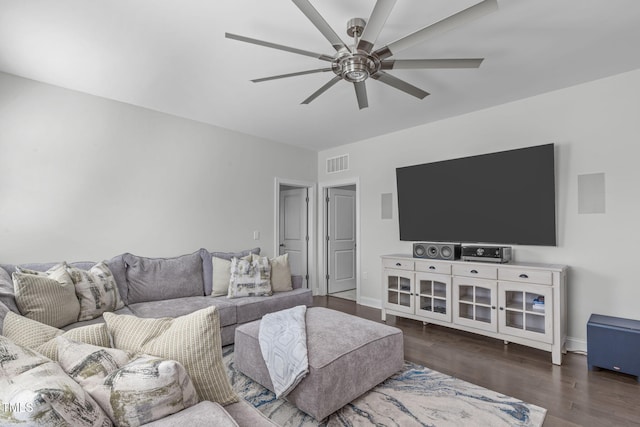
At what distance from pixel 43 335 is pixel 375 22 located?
1.98 m

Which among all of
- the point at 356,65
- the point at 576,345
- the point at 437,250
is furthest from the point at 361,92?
the point at 576,345

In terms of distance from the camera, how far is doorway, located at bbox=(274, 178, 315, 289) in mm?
5504

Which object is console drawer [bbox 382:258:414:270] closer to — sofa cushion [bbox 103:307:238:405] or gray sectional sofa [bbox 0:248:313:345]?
gray sectional sofa [bbox 0:248:313:345]

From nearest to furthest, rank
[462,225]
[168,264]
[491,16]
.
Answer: [491,16] → [168,264] → [462,225]

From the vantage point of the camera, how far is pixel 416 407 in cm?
212

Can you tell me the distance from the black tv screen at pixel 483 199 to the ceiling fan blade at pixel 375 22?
2.34 m

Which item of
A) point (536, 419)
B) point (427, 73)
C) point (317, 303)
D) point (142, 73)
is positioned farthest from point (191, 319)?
point (317, 303)

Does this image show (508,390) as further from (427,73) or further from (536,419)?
(427,73)

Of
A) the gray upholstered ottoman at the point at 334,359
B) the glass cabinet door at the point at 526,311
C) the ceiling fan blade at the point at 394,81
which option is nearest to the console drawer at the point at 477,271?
the glass cabinet door at the point at 526,311

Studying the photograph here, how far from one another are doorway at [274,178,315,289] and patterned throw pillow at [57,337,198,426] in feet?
14.0

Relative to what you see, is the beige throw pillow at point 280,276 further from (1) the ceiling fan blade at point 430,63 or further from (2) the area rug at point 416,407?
(1) the ceiling fan blade at point 430,63

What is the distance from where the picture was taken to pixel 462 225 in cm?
379

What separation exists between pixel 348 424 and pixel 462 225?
264 centimetres

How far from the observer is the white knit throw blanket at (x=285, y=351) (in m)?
2.00
